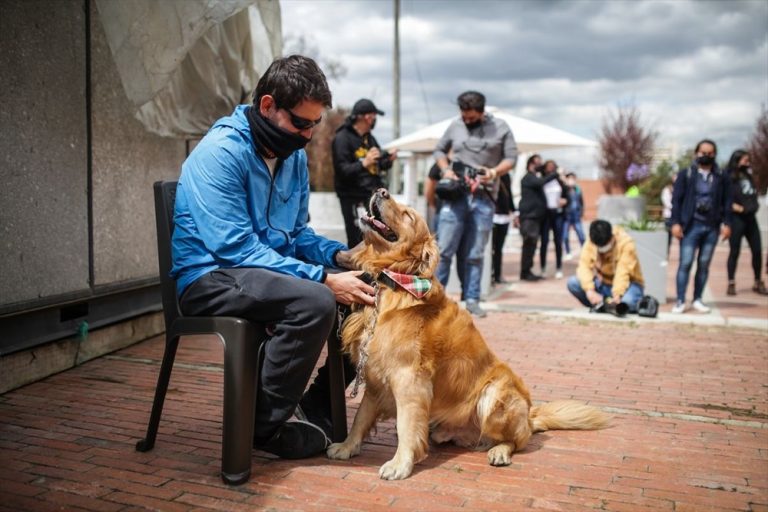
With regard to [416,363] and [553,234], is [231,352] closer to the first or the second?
[416,363]

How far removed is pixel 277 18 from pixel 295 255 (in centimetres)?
398

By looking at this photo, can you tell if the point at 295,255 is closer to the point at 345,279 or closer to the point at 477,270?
the point at 345,279

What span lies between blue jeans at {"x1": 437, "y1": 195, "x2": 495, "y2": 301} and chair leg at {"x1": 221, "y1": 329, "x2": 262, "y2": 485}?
473 centimetres

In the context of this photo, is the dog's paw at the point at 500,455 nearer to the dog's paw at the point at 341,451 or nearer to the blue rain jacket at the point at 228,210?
the dog's paw at the point at 341,451

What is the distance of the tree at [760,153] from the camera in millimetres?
26703

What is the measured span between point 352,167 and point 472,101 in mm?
1612

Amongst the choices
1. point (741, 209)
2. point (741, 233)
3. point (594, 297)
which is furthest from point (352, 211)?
point (741, 233)

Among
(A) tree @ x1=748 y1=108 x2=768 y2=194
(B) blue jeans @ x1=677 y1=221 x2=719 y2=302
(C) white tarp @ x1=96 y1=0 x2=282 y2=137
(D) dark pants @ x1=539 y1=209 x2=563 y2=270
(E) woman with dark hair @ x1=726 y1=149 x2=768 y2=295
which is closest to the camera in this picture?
(C) white tarp @ x1=96 y1=0 x2=282 y2=137

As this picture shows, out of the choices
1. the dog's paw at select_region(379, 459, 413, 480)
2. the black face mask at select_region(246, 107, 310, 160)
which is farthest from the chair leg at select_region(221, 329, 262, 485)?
the black face mask at select_region(246, 107, 310, 160)

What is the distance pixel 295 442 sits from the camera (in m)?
3.38

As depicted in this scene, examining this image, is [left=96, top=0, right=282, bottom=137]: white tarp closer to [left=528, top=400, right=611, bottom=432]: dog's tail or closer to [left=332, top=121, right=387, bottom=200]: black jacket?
[left=332, top=121, right=387, bottom=200]: black jacket

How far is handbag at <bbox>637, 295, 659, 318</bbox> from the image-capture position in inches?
312

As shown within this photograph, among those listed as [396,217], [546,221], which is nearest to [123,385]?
[396,217]

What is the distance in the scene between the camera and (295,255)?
372 cm
